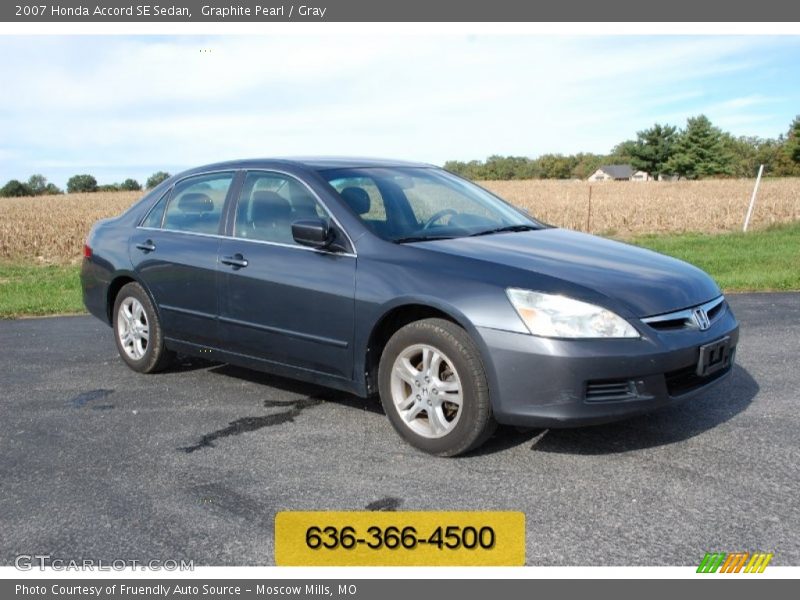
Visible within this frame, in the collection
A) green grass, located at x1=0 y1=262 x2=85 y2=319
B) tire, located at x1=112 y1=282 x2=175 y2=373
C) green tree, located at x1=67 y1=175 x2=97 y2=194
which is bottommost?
green grass, located at x1=0 y1=262 x2=85 y2=319

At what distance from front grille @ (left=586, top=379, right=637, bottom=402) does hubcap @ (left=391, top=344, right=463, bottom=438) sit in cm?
68

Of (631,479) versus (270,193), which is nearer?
(631,479)

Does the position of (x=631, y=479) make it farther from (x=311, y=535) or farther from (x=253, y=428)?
(x=253, y=428)

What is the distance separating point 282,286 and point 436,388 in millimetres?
1316

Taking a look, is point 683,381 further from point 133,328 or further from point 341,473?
point 133,328

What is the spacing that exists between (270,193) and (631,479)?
2985 millimetres

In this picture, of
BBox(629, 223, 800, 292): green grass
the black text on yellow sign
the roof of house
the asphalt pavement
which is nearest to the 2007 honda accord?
the asphalt pavement

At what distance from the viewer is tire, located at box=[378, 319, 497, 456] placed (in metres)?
4.27

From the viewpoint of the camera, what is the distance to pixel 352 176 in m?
5.40

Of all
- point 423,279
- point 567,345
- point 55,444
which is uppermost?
point 423,279

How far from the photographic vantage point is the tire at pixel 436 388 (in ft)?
14.0

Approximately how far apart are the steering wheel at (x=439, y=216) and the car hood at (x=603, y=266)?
0.28m

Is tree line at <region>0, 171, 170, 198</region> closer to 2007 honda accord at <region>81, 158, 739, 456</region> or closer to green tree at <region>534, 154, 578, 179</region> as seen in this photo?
2007 honda accord at <region>81, 158, 739, 456</region>

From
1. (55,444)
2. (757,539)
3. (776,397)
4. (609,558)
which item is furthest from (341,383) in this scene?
(776,397)
